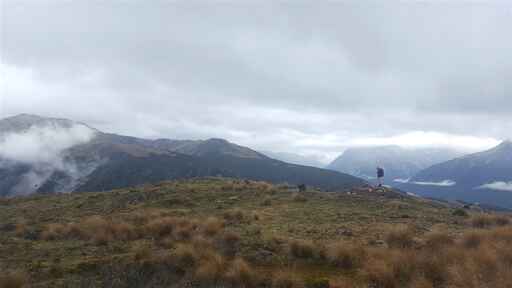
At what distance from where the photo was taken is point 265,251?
13.3 meters

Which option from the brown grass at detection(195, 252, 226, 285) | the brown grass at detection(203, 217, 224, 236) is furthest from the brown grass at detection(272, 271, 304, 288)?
the brown grass at detection(203, 217, 224, 236)

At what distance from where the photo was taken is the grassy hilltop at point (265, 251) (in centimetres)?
1055

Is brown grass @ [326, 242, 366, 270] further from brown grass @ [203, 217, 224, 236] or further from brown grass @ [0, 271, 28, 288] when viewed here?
brown grass @ [0, 271, 28, 288]

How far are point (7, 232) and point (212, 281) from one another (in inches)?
526

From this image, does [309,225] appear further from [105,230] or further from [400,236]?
[105,230]

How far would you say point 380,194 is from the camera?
32625 mm

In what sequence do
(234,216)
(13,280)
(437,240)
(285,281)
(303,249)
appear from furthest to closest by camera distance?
(234,216) < (437,240) < (303,249) < (13,280) < (285,281)

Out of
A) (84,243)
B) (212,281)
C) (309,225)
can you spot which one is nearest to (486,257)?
(212,281)

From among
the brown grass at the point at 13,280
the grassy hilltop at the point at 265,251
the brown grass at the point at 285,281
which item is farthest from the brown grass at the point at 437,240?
the brown grass at the point at 13,280

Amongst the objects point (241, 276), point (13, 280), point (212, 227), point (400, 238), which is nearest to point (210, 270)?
point (241, 276)

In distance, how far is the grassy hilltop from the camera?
416 inches

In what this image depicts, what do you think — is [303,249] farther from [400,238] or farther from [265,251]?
[400,238]

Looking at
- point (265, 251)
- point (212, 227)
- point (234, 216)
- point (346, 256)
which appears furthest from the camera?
point (234, 216)

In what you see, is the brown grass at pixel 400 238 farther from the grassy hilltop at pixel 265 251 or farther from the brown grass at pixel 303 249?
the brown grass at pixel 303 249
